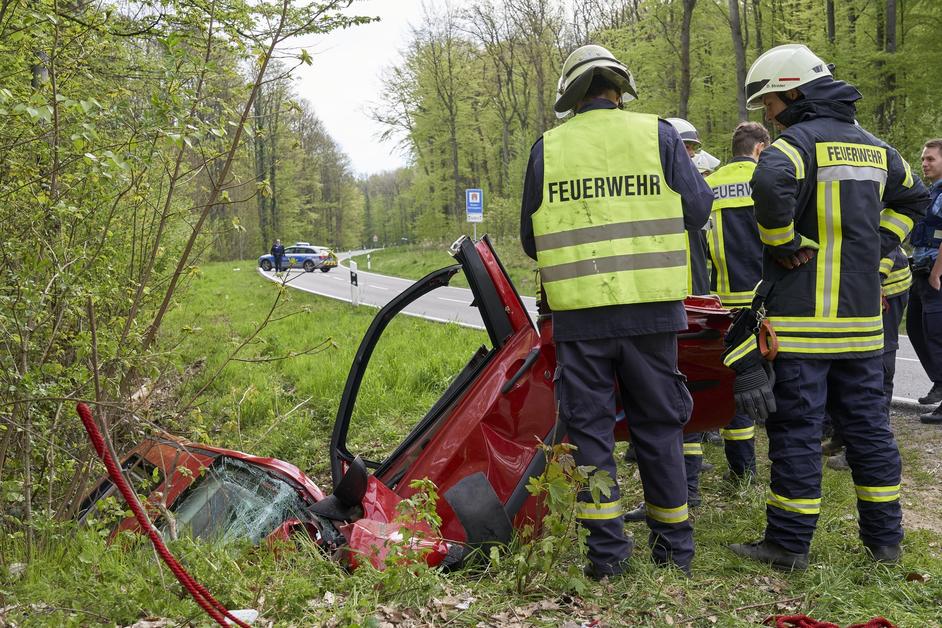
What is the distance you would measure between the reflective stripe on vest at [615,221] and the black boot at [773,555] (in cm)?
121

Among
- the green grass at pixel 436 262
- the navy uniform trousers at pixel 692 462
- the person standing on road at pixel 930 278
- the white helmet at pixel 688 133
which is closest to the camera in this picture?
the navy uniform trousers at pixel 692 462

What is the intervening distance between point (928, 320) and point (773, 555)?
336 cm

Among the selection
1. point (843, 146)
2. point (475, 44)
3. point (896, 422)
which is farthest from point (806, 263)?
point (475, 44)

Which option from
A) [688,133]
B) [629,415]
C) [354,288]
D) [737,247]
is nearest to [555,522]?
[629,415]

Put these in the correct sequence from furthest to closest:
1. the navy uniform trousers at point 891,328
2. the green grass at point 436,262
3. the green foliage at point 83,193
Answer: the green grass at point 436,262 < the navy uniform trousers at point 891,328 < the green foliage at point 83,193

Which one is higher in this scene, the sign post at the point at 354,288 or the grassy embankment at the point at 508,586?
the sign post at the point at 354,288

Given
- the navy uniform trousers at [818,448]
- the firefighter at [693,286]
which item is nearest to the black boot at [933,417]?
the firefighter at [693,286]

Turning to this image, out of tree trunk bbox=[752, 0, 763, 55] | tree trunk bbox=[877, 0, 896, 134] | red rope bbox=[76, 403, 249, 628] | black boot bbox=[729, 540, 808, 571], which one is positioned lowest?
black boot bbox=[729, 540, 808, 571]

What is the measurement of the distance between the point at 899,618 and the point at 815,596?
311 millimetres

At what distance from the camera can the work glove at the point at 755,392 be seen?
2.93m

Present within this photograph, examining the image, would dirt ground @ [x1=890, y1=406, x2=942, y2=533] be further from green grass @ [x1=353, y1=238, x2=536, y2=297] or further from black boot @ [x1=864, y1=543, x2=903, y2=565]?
green grass @ [x1=353, y1=238, x2=536, y2=297]

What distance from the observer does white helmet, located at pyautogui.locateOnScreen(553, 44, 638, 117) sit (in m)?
2.90

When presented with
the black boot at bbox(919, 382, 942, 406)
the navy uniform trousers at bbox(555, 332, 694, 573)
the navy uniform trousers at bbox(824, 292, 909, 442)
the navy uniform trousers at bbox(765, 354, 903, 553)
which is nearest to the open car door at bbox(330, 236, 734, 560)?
the navy uniform trousers at bbox(555, 332, 694, 573)

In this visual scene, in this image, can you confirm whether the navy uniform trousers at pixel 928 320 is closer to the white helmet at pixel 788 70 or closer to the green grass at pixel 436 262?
the white helmet at pixel 788 70
